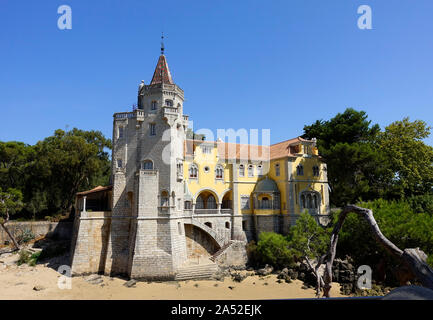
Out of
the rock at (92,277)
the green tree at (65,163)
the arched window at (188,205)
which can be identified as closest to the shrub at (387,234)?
the arched window at (188,205)

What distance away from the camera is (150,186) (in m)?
27.4

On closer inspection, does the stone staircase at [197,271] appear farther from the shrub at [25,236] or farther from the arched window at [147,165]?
the shrub at [25,236]

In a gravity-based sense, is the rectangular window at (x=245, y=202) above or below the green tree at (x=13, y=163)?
below

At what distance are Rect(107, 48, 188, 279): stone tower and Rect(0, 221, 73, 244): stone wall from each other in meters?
11.4

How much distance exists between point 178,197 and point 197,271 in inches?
307

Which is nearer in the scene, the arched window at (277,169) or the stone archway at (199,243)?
the stone archway at (199,243)

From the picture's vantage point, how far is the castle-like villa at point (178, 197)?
86.6 ft

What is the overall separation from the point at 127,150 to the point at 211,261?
15.1 meters

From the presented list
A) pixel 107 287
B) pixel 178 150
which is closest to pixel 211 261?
pixel 107 287

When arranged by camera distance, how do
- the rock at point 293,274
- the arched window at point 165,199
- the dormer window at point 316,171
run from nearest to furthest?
1. the rock at point 293,274
2. the arched window at point 165,199
3. the dormer window at point 316,171

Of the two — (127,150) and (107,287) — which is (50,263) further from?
(127,150)

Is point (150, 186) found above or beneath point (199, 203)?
above

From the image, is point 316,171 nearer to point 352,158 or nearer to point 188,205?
point 352,158

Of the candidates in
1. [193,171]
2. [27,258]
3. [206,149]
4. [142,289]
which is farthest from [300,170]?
[27,258]
